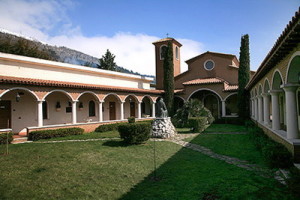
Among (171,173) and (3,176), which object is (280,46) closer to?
(171,173)

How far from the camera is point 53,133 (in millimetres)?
13641

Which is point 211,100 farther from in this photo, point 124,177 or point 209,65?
point 124,177

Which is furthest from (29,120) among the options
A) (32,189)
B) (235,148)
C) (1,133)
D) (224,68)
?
(224,68)

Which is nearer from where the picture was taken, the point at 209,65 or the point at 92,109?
the point at 92,109

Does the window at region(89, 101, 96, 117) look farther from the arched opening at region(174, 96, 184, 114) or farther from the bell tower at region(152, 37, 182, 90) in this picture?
the bell tower at region(152, 37, 182, 90)

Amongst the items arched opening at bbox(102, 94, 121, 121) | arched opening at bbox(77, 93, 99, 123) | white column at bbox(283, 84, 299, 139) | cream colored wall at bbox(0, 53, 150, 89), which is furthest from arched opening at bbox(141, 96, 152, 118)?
white column at bbox(283, 84, 299, 139)

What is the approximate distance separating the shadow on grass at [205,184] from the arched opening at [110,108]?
50.7 ft

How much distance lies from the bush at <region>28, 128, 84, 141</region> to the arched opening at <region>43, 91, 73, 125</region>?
117 inches

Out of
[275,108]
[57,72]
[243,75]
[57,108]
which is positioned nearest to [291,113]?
[275,108]

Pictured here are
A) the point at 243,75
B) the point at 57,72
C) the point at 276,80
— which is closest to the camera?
the point at 276,80

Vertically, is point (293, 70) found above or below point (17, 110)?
above

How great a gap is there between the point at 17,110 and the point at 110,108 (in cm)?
932

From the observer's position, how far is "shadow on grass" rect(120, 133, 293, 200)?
473 centimetres

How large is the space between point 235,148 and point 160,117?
17.6 feet
